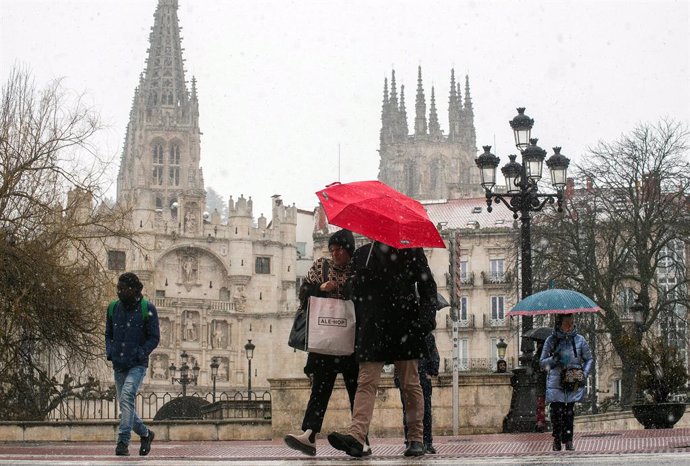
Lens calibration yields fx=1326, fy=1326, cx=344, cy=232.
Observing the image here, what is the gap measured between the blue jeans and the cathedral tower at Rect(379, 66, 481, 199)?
366ft

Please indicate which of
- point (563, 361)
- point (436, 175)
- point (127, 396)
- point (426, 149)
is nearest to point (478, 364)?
point (436, 175)

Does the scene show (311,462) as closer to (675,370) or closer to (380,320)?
(380,320)

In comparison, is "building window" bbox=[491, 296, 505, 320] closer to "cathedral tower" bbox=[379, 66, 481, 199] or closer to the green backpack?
"cathedral tower" bbox=[379, 66, 481, 199]

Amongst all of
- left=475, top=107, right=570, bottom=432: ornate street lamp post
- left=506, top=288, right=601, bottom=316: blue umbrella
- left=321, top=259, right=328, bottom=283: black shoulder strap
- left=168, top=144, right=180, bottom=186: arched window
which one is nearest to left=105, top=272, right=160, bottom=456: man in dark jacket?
left=321, top=259, right=328, bottom=283: black shoulder strap

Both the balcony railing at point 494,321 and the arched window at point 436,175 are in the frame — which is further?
the arched window at point 436,175

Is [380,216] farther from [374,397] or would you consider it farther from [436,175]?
[436,175]

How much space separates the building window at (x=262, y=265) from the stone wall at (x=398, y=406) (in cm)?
6721

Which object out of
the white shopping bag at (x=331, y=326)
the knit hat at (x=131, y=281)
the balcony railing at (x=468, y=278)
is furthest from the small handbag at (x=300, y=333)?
the balcony railing at (x=468, y=278)

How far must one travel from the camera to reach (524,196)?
71.6ft

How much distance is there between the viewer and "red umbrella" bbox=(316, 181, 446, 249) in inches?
415

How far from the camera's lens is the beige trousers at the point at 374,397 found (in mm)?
10422

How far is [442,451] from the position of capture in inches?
520

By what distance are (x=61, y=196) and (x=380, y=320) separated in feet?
54.6

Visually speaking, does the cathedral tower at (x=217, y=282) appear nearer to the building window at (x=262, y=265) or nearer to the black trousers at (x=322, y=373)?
the building window at (x=262, y=265)
